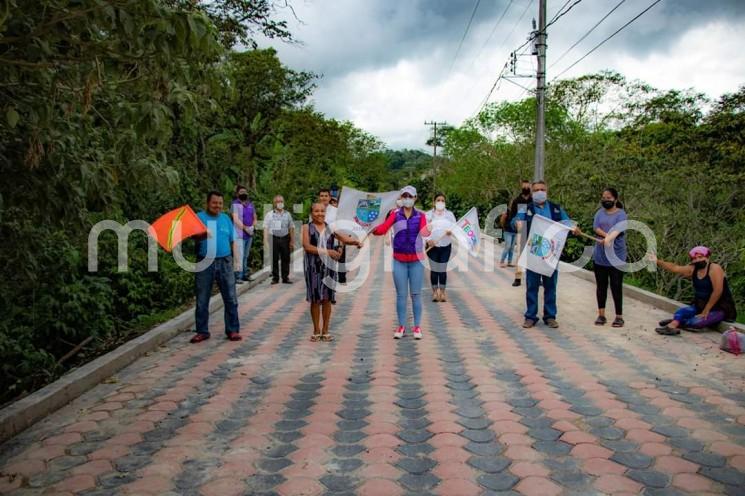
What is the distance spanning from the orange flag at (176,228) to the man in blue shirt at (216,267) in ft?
0.48

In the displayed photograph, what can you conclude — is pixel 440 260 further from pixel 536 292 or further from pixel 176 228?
pixel 176 228

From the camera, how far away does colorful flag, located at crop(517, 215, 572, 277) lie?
782cm

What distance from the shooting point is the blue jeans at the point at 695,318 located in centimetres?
723

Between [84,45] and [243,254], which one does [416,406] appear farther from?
[243,254]

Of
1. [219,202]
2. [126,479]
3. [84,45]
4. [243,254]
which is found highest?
[84,45]

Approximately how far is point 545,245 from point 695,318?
194cm

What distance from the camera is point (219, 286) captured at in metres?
7.23

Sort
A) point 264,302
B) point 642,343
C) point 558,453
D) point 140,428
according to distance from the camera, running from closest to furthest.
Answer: point 558,453
point 140,428
point 642,343
point 264,302

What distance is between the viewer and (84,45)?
10.7 ft

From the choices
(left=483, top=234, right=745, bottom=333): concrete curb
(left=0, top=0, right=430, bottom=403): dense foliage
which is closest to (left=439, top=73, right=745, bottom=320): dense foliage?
(left=483, top=234, right=745, bottom=333): concrete curb

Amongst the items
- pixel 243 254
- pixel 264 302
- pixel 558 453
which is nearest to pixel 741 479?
pixel 558 453

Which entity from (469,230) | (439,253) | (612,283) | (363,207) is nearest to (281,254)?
(439,253)

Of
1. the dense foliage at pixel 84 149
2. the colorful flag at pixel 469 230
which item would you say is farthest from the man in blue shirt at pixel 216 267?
the colorful flag at pixel 469 230

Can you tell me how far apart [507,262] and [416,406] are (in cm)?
1077
